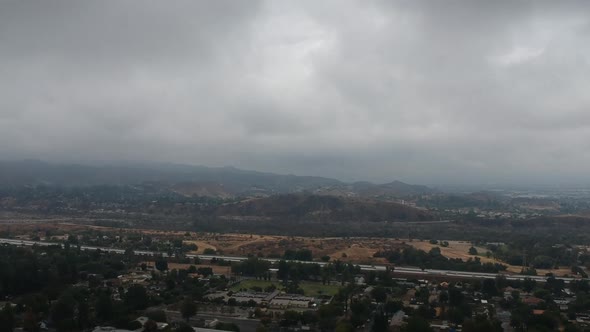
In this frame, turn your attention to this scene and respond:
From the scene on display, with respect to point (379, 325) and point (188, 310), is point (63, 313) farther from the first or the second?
point (379, 325)

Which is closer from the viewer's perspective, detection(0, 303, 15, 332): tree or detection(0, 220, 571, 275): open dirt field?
detection(0, 303, 15, 332): tree

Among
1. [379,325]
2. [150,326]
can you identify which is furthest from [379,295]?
[150,326]

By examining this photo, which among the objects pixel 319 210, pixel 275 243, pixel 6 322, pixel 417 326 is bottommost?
pixel 275 243

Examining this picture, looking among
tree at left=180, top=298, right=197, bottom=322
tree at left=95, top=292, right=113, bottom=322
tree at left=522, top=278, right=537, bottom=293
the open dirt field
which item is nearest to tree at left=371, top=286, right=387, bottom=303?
tree at left=522, top=278, right=537, bottom=293

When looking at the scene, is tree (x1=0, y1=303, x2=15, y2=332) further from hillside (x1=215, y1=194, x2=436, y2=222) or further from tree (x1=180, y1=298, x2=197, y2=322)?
hillside (x1=215, y1=194, x2=436, y2=222)

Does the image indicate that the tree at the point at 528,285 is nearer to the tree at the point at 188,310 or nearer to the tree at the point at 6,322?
the tree at the point at 188,310

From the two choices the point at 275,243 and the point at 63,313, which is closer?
the point at 63,313

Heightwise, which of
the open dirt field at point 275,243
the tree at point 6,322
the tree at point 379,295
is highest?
the tree at point 6,322

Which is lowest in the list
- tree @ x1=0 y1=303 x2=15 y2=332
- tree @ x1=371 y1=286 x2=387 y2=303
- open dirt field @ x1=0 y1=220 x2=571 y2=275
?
open dirt field @ x1=0 y1=220 x2=571 y2=275

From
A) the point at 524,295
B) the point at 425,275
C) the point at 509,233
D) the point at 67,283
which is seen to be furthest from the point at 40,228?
the point at 509,233

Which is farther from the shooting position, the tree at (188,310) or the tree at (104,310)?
the tree at (188,310)

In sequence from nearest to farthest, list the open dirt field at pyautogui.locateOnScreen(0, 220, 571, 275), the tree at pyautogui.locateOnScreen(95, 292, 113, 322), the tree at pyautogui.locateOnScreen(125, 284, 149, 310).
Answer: the tree at pyautogui.locateOnScreen(95, 292, 113, 322)
the tree at pyautogui.locateOnScreen(125, 284, 149, 310)
the open dirt field at pyautogui.locateOnScreen(0, 220, 571, 275)

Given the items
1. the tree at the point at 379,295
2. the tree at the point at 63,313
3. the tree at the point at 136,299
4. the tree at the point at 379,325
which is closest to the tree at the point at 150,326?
the tree at the point at 63,313
